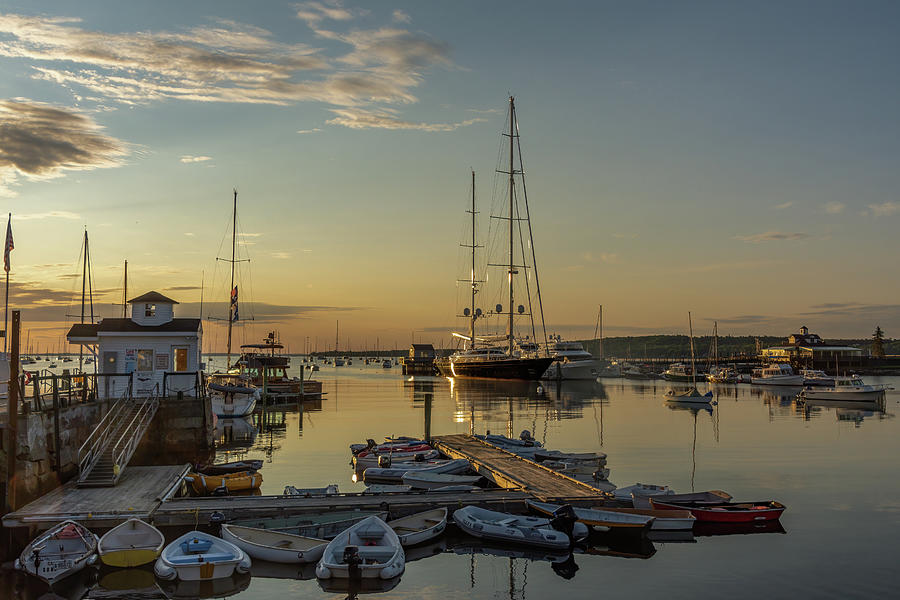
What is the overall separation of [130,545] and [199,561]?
8.83 ft

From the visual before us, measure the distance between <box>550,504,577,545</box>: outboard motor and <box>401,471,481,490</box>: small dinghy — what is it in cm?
755

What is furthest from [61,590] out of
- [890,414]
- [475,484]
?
[890,414]

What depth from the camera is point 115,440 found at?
1261 inches

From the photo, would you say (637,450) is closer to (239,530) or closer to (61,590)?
(239,530)

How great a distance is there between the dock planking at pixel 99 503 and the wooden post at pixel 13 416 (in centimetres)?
70

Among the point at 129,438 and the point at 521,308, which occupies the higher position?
the point at 521,308

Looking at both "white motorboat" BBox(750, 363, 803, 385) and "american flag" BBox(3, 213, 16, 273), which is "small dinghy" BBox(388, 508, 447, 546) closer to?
"american flag" BBox(3, 213, 16, 273)

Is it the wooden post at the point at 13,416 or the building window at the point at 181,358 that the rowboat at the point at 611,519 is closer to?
the wooden post at the point at 13,416

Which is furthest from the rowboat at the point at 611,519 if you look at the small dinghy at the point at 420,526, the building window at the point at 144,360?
the building window at the point at 144,360

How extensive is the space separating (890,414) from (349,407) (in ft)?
181

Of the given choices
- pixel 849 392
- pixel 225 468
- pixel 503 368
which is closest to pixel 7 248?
pixel 225 468

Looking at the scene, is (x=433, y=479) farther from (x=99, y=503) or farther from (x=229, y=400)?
(x=229, y=400)

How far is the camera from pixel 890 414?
72.8 metres

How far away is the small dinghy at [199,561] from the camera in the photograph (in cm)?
1980
